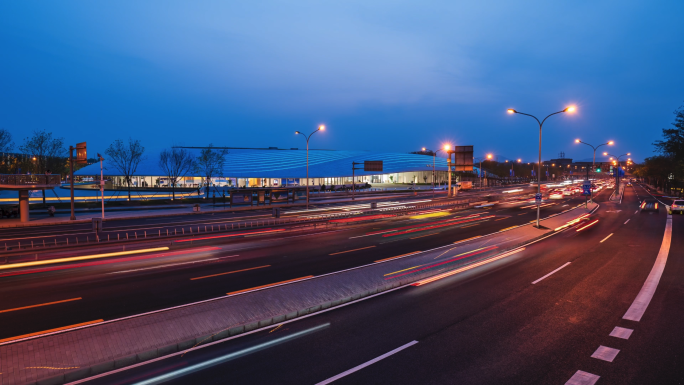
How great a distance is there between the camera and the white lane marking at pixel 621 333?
29.1 feet

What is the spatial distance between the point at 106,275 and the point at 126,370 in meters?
9.09

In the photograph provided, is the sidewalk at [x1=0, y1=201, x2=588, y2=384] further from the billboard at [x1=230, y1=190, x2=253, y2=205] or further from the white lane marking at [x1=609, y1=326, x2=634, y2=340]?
the billboard at [x1=230, y1=190, x2=253, y2=205]

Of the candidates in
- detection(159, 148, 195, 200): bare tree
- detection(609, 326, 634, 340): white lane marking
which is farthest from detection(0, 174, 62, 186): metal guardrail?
detection(609, 326, 634, 340): white lane marking

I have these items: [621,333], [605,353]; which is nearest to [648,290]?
[621,333]

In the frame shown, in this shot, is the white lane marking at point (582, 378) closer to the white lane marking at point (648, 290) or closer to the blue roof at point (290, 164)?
the white lane marking at point (648, 290)

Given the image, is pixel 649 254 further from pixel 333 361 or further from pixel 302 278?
pixel 333 361

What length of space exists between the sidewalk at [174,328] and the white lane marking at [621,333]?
20.2 ft

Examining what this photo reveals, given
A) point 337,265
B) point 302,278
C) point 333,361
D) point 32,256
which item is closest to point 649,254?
point 337,265

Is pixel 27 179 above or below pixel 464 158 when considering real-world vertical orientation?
below

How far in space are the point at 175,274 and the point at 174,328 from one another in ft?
21.8

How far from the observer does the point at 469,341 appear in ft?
28.1

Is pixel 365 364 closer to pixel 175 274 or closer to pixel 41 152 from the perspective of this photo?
pixel 175 274

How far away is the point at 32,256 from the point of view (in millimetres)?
17281

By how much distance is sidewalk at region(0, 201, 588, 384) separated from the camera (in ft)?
23.6
